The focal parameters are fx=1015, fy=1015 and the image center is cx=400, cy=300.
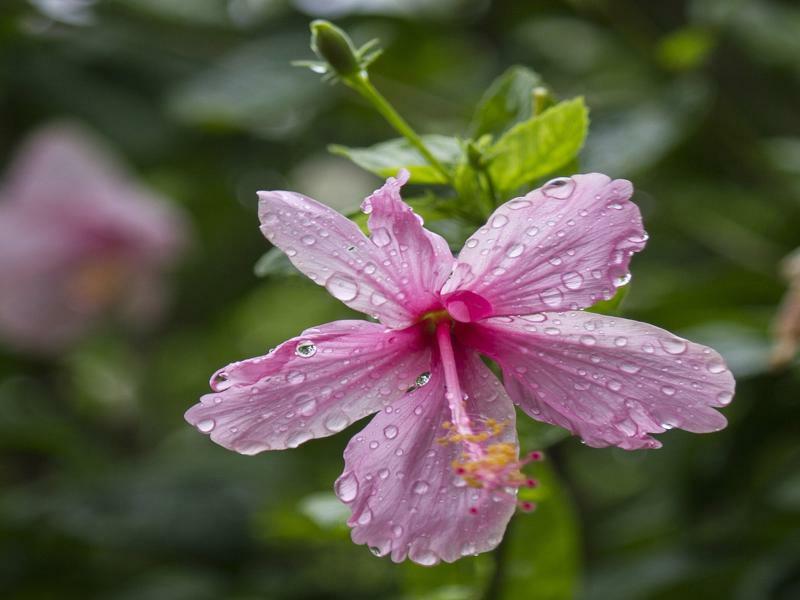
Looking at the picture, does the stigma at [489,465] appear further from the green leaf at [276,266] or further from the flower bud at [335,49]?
the flower bud at [335,49]

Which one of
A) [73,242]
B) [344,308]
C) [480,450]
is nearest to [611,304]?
[480,450]

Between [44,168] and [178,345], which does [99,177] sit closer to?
[44,168]

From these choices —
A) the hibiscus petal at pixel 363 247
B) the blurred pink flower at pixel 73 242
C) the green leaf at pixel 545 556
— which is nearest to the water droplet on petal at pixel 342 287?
the hibiscus petal at pixel 363 247

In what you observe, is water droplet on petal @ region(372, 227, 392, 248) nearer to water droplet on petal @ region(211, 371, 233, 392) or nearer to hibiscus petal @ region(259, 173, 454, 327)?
hibiscus petal @ region(259, 173, 454, 327)

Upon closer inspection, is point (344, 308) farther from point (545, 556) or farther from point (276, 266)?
point (276, 266)

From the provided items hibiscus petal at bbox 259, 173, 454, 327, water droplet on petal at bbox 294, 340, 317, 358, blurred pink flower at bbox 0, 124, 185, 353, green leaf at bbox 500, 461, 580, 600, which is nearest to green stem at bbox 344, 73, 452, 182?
hibiscus petal at bbox 259, 173, 454, 327
